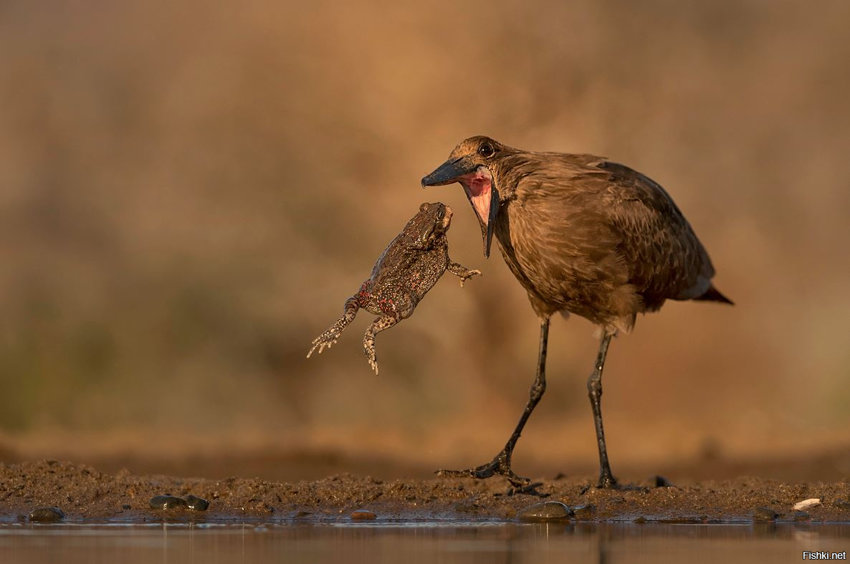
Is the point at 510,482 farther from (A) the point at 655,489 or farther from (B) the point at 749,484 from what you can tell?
(B) the point at 749,484

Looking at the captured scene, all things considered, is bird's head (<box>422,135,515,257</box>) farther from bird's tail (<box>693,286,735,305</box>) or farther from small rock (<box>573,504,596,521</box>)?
bird's tail (<box>693,286,735,305</box>)

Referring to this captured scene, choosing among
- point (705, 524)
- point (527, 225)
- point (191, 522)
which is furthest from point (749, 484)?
point (191, 522)

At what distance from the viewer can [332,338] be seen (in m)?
9.05

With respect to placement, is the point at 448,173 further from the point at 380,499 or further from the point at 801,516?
the point at 801,516

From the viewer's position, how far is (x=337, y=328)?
9078mm

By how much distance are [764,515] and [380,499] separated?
2668 mm

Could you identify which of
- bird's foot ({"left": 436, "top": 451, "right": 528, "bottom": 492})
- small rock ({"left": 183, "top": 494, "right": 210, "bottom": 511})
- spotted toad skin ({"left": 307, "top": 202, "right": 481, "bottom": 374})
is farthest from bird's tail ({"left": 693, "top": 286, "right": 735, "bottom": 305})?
small rock ({"left": 183, "top": 494, "right": 210, "bottom": 511})

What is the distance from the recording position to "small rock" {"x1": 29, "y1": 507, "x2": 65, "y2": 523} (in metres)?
8.91

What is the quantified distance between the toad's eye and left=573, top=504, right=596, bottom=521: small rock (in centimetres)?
267

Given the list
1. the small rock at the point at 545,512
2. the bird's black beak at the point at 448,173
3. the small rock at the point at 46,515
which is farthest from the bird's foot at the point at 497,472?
the small rock at the point at 46,515

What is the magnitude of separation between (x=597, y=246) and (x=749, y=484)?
2485mm

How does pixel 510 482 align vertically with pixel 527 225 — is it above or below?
below

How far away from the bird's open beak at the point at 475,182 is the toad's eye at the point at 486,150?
0.12m

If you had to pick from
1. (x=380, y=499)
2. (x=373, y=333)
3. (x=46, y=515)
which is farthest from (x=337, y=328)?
(x=46, y=515)
